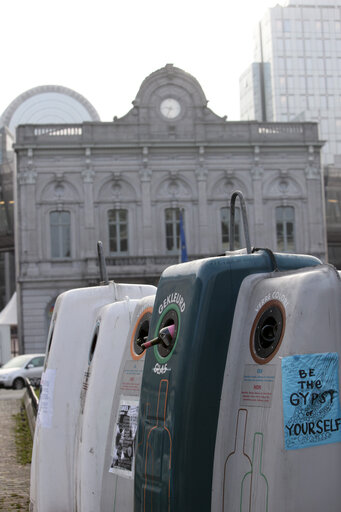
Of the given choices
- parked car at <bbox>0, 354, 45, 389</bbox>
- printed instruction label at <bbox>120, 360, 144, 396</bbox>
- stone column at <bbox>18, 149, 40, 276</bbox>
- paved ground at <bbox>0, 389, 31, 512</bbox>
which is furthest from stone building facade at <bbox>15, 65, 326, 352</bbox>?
printed instruction label at <bbox>120, 360, 144, 396</bbox>

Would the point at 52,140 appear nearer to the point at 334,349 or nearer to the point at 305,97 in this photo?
the point at 334,349

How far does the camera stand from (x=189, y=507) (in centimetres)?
442

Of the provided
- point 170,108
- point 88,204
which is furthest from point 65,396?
point 170,108

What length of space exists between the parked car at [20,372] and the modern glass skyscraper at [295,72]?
181ft

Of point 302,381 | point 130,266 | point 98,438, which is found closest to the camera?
point 302,381

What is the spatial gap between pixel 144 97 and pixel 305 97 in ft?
197

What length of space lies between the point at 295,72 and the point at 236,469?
9482 cm

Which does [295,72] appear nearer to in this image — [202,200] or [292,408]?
[202,200]

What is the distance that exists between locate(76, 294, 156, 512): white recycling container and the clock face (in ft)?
107

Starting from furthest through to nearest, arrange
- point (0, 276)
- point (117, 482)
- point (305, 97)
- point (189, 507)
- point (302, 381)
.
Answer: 1. point (305, 97)
2. point (0, 276)
3. point (117, 482)
4. point (189, 507)
5. point (302, 381)

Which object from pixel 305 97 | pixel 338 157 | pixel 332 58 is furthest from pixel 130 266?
pixel 305 97

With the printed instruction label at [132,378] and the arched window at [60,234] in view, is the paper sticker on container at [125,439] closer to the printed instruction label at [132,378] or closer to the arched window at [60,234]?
the printed instruction label at [132,378]

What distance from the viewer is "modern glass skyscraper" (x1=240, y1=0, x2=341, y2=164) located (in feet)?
273

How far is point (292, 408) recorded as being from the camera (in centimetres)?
408
